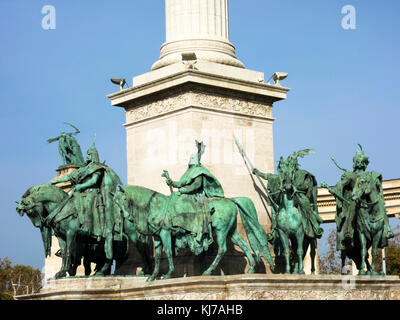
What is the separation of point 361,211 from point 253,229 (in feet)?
8.74

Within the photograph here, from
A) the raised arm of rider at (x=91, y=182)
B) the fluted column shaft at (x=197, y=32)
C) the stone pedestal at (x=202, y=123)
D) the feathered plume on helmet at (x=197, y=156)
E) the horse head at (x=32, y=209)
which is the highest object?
the fluted column shaft at (x=197, y=32)

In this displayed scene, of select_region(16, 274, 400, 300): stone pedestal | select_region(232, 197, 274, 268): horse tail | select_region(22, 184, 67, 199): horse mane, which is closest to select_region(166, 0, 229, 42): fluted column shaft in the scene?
select_region(232, 197, 274, 268): horse tail

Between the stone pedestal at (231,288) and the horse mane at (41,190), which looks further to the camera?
the horse mane at (41,190)

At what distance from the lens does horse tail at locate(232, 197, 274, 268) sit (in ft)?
75.3

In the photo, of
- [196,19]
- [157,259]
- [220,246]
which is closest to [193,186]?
[220,246]

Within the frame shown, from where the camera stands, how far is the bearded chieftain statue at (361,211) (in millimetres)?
23062

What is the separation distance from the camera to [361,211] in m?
23.1

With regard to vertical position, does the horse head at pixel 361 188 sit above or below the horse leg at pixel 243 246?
above

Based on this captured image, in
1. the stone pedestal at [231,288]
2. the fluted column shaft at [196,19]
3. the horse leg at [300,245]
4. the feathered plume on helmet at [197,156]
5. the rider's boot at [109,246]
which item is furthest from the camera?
the fluted column shaft at [196,19]

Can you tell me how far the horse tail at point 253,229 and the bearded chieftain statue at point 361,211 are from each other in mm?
1810

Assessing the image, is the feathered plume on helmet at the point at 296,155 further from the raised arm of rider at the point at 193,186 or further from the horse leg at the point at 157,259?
the horse leg at the point at 157,259

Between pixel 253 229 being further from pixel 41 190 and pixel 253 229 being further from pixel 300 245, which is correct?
pixel 41 190

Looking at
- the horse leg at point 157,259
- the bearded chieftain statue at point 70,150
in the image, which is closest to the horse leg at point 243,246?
the horse leg at point 157,259

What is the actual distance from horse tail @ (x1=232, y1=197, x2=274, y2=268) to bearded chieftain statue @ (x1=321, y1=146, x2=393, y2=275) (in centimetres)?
181
